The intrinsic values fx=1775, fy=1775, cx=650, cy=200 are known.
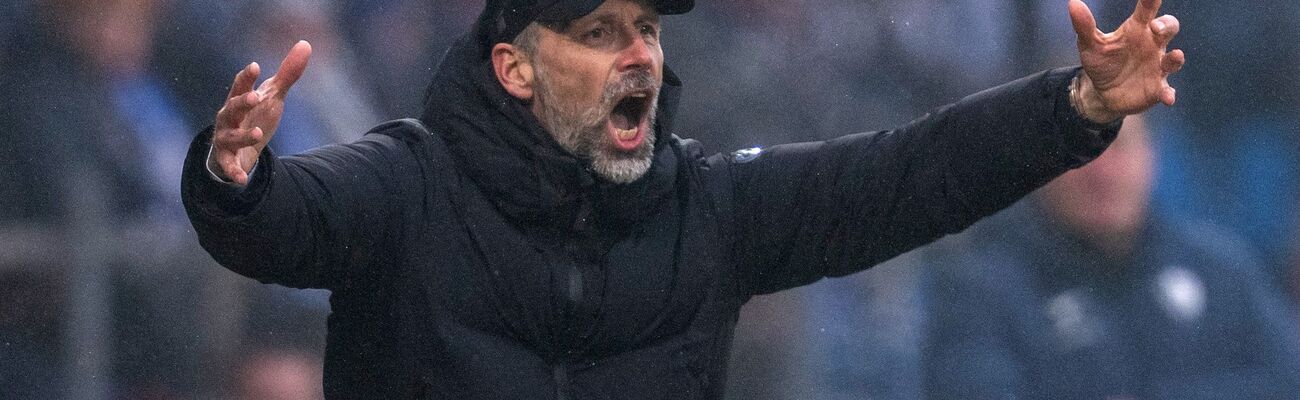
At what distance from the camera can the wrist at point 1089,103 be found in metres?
2.49

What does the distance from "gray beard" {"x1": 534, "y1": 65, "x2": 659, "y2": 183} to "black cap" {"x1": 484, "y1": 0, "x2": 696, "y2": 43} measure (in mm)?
74

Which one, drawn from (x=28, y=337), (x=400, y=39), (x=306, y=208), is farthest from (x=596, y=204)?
(x=28, y=337)

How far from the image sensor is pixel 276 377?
12.1 ft

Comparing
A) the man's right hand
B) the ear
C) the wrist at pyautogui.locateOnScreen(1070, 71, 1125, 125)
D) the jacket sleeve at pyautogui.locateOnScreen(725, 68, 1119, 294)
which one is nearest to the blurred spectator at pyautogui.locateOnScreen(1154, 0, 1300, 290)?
the jacket sleeve at pyautogui.locateOnScreen(725, 68, 1119, 294)

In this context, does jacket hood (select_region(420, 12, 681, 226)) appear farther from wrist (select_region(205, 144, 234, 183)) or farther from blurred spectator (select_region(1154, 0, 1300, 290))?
blurred spectator (select_region(1154, 0, 1300, 290))

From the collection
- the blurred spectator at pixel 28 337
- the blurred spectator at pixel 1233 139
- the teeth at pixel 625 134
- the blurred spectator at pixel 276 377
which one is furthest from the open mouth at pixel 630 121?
the blurred spectator at pixel 1233 139

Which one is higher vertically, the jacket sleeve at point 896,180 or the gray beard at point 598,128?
the gray beard at point 598,128

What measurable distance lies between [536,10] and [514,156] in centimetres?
25

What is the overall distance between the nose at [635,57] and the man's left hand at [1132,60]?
65 cm

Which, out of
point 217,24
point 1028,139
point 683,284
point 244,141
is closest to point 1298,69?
point 1028,139

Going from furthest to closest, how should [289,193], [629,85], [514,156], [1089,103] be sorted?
[629,85] → [514,156] → [1089,103] → [289,193]

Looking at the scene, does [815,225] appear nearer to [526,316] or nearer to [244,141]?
[526,316]

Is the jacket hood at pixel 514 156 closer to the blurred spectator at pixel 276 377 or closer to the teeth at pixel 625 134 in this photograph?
the teeth at pixel 625 134

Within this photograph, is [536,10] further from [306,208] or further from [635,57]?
[306,208]
